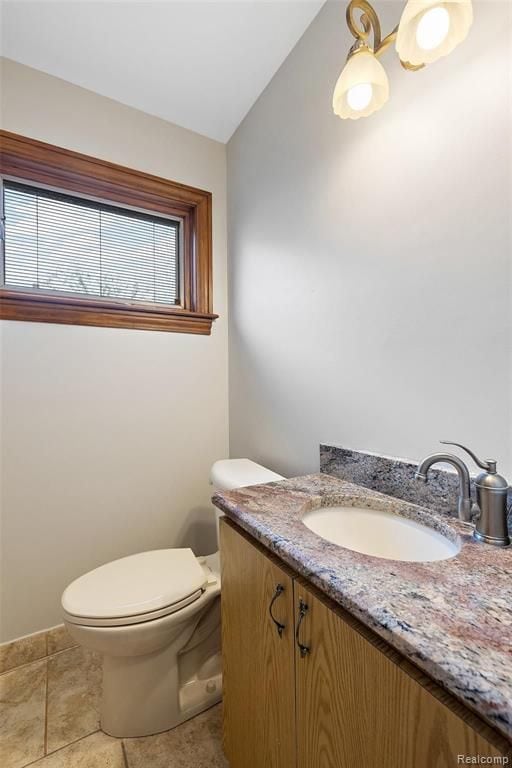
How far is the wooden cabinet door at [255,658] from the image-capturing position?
2.06 ft

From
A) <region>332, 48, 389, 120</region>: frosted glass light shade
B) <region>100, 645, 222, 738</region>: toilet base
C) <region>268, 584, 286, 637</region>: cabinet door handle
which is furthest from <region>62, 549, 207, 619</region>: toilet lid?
<region>332, 48, 389, 120</region>: frosted glass light shade

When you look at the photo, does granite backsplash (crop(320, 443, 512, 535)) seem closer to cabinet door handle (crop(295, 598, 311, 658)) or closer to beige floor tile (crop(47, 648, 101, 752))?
cabinet door handle (crop(295, 598, 311, 658))

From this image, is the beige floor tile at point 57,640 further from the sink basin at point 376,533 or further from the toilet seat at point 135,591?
the sink basin at point 376,533

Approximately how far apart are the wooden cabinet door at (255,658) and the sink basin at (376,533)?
0.18 metres

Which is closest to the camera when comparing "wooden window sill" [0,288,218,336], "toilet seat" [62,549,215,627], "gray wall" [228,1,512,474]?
"gray wall" [228,1,512,474]

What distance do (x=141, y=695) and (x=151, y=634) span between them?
0.26m

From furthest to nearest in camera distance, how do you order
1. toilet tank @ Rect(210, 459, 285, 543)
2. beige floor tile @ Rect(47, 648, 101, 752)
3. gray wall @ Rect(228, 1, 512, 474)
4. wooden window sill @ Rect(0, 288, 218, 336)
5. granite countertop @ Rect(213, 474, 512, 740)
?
wooden window sill @ Rect(0, 288, 218, 336) < toilet tank @ Rect(210, 459, 285, 543) < beige floor tile @ Rect(47, 648, 101, 752) < gray wall @ Rect(228, 1, 512, 474) < granite countertop @ Rect(213, 474, 512, 740)

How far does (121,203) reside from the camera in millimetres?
1612

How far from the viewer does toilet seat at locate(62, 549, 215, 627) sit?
0.94 meters

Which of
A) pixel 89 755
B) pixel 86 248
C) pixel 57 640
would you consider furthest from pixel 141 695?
pixel 86 248

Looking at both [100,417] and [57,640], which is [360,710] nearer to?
[100,417]

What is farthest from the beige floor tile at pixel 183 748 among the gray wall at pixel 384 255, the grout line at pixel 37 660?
the gray wall at pixel 384 255

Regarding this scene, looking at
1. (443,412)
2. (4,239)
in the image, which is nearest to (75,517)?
(4,239)

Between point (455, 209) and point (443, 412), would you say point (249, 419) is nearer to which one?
point (443, 412)
